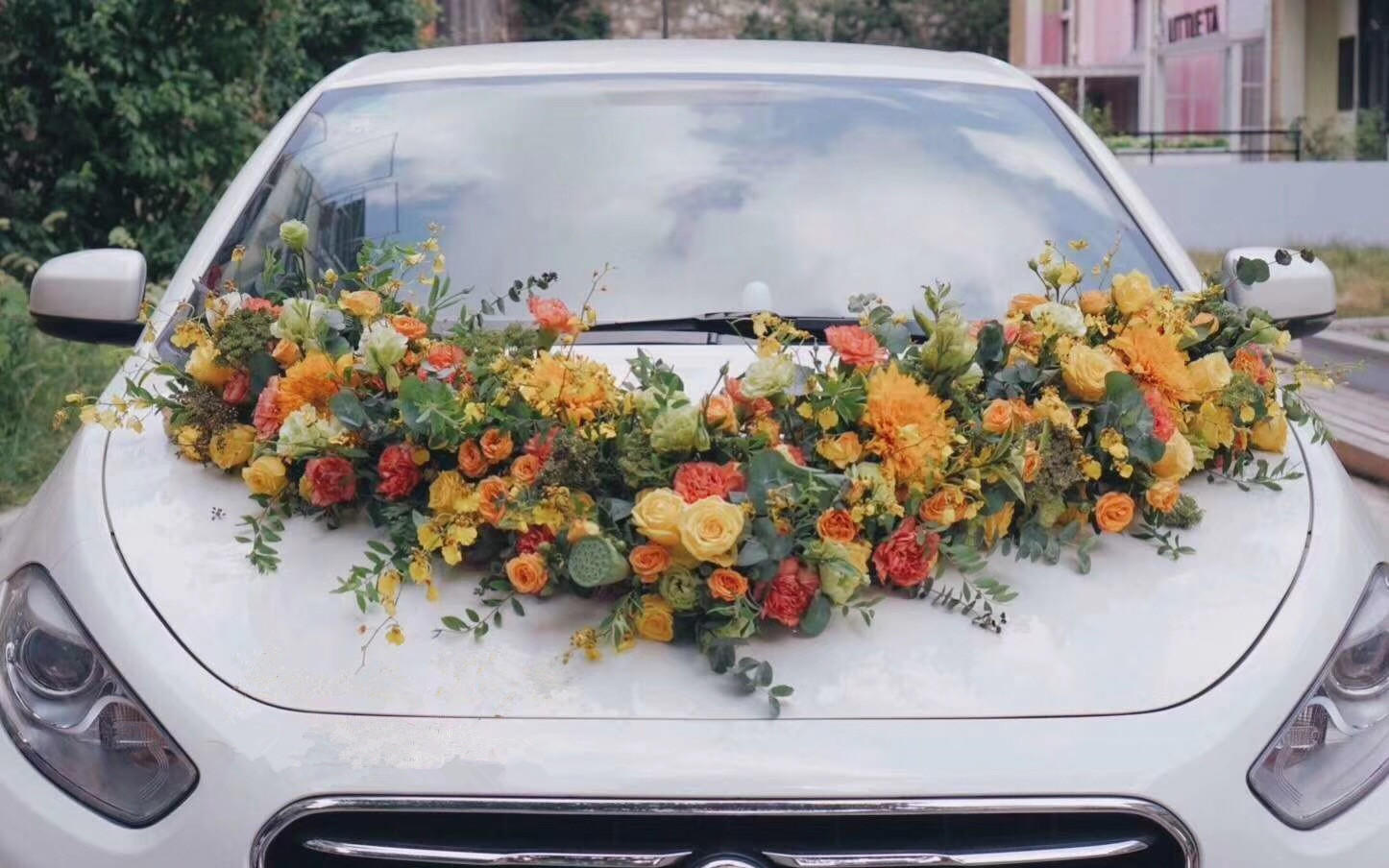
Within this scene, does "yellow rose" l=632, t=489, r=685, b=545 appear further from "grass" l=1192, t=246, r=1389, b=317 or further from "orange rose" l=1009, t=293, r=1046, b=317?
"grass" l=1192, t=246, r=1389, b=317

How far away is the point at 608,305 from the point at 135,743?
1249 millimetres

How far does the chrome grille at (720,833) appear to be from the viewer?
2049 mm

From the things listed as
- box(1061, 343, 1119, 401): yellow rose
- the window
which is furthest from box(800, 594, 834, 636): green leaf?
the window

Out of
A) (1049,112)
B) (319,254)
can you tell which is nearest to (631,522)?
(319,254)

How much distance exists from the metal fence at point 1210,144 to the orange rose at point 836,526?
87.7 ft

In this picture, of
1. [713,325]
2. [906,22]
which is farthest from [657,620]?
[906,22]

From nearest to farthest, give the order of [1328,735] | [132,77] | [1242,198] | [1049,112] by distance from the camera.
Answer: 1. [1328,735]
2. [1049,112]
3. [132,77]
4. [1242,198]

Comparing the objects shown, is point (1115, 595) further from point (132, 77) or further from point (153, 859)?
point (132, 77)

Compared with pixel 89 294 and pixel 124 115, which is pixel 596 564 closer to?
pixel 89 294

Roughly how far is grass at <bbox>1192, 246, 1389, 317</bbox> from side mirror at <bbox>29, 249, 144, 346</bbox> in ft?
36.2

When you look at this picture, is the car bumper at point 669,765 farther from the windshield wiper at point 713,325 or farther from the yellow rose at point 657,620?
the windshield wiper at point 713,325

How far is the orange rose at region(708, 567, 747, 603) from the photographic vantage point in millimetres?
2199

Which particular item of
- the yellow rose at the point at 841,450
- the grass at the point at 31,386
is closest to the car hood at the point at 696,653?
the yellow rose at the point at 841,450

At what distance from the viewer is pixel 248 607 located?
2.30 meters
